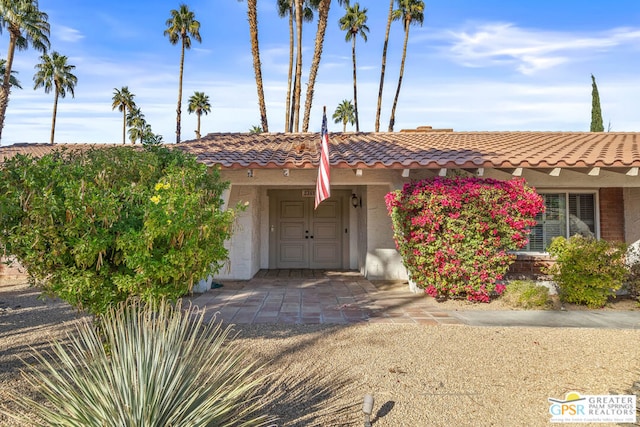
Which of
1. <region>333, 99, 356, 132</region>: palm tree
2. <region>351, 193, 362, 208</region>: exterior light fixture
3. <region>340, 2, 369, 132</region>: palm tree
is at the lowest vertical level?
<region>351, 193, 362, 208</region>: exterior light fixture

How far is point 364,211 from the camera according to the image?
424 inches

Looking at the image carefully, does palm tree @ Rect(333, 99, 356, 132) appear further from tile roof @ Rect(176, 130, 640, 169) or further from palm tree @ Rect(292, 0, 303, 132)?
tile roof @ Rect(176, 130, 640, 169)

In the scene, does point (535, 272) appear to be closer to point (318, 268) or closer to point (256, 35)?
point (318, 268)

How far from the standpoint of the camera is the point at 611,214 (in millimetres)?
9258

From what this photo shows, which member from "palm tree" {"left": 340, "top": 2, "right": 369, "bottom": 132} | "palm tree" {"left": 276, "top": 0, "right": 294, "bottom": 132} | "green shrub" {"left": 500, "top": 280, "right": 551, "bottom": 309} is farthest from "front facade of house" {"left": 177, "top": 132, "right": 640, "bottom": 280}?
"palm tree" {"left": 340, "top": 2, "right": 369, "bottom": 132}

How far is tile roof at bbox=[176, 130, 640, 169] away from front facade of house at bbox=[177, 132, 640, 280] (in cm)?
3

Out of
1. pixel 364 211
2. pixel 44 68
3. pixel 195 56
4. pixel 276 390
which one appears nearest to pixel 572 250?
pixel 364 211

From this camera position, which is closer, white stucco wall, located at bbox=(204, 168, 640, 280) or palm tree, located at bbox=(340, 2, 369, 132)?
white stucco wall, located at bbox=(204, 168, 640, 280)

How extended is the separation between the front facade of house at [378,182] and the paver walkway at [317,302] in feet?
2.45

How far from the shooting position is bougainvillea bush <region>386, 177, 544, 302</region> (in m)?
7.17

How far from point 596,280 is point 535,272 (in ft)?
7.23

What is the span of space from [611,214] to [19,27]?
22.6m

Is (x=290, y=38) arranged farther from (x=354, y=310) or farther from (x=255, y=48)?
(x=354, y=310)

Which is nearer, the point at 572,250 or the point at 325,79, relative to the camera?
the point at 572,250
